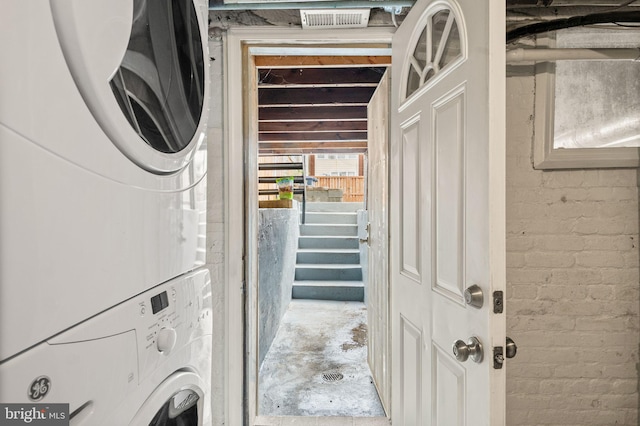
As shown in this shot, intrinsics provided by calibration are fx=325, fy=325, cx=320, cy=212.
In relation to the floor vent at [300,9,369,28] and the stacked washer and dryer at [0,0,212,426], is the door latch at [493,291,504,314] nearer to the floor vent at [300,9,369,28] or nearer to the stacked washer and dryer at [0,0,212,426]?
the stacked washer and dryer at [0,0,212,426]

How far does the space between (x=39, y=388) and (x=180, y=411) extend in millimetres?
383

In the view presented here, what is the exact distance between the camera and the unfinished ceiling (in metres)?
1.40

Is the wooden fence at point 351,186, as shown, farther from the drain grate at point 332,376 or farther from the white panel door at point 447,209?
the white panel door at point 447,209

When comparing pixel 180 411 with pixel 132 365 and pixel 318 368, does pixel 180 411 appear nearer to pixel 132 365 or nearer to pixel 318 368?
pixel 132 365

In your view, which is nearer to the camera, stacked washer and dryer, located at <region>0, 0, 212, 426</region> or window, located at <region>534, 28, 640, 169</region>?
stacked washer and dryer, located at <region>0, 0, 212, 426</region>

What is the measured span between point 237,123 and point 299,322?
245 centimetres

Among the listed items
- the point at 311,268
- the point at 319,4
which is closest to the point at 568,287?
the point at 319,4

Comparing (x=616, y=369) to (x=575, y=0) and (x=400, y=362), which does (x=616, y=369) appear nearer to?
(x=400, y=362)

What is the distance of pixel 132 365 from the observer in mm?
524

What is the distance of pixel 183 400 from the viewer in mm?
702

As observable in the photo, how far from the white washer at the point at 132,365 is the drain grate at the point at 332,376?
1.62 metres

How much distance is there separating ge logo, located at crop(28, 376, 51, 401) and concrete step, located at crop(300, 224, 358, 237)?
513cm

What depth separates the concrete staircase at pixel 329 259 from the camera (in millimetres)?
4250

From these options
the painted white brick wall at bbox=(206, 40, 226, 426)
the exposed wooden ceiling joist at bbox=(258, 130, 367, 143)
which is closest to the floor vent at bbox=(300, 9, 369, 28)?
the painted white brick wall at bbox=(206, 40, 226, 426)
